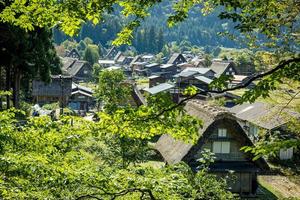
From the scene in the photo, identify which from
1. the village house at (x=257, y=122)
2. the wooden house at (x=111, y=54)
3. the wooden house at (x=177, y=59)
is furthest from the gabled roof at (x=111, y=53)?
the village house at (x=257, y=122)

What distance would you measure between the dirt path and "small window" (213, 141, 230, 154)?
3784 mm

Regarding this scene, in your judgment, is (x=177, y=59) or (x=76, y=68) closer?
(x=76, y=68)

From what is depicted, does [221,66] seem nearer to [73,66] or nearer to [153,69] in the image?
[153,69]

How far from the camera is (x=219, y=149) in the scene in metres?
20.0

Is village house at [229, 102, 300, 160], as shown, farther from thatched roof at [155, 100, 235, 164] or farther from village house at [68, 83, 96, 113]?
village house at [68, 83, 96, 113]

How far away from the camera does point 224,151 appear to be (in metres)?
20.1

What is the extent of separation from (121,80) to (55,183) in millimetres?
27671

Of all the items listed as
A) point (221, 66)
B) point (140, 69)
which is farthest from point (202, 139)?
point (140, 69)

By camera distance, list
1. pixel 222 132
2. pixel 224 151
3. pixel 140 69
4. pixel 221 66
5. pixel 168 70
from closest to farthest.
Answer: pixel 222 132
pixel 224 151
pixel 221 66
pixel 168 70
pixel 140 69

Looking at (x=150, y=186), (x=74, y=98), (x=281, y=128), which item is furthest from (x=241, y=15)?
(x=74, y=98)

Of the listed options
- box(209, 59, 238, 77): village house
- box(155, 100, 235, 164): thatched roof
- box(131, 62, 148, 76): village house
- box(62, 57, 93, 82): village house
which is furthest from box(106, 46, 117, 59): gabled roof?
box(155, 100, 235, 164): thatched roof

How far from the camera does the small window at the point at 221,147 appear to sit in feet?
65.2

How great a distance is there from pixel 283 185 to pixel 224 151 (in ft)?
15.6

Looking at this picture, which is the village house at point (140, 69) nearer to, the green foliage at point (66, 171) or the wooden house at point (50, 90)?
the wooden house at point (50, 90)
